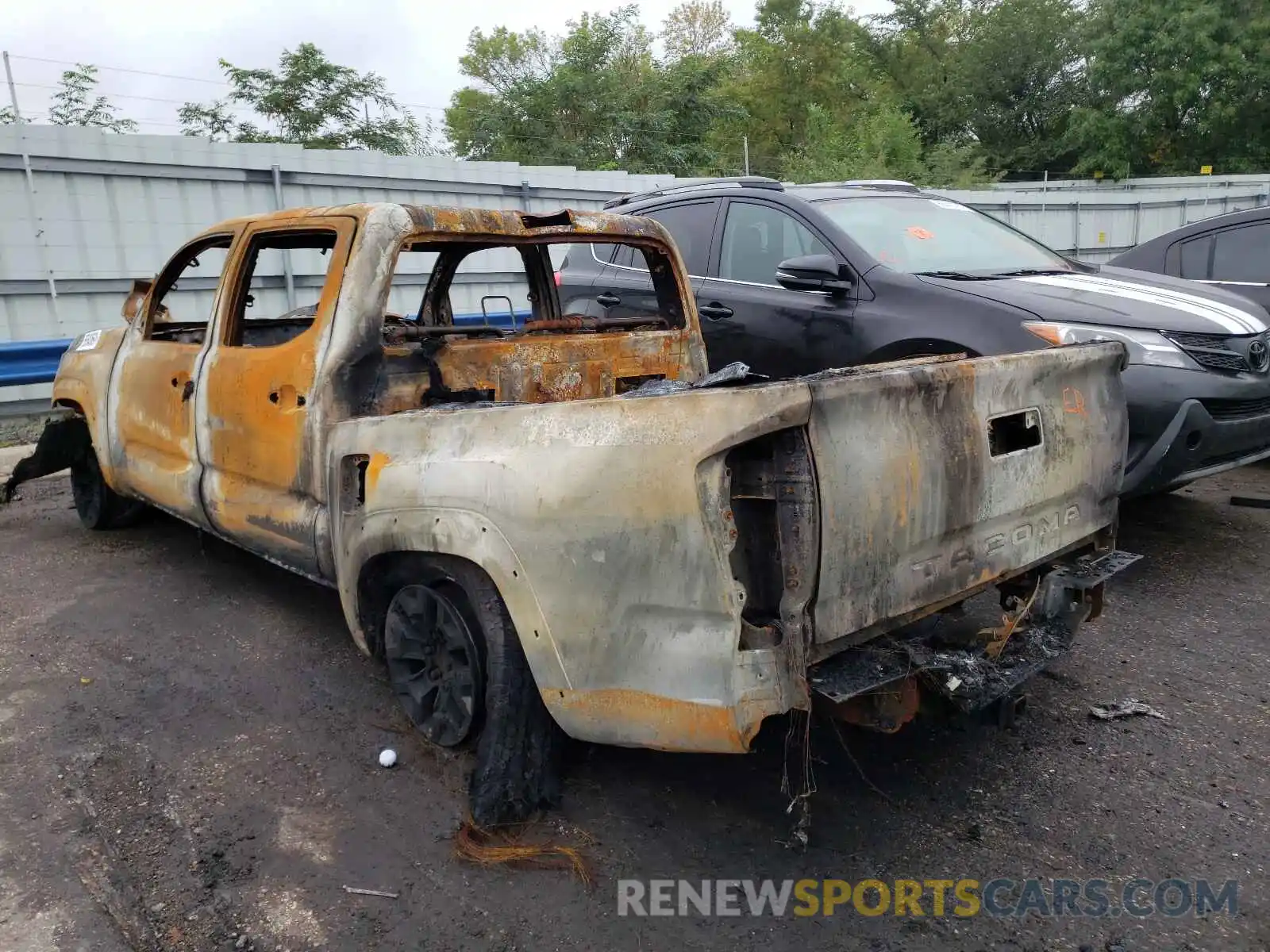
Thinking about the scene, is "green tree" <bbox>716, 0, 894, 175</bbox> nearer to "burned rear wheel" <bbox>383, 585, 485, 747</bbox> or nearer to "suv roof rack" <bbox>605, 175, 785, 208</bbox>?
"suv roof rack" <bbox>605, 175, 785, 208</bbox>

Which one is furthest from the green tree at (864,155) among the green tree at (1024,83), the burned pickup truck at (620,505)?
the burned pickup truck at (620,505)

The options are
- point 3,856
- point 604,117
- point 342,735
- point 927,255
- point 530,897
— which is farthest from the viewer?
point 604,117

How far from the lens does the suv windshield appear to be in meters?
5.06

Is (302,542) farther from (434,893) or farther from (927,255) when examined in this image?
(927,255)

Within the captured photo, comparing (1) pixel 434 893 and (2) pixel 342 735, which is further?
(2) pixel 342 735

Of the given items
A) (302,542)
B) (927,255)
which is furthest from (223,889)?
(927,255)

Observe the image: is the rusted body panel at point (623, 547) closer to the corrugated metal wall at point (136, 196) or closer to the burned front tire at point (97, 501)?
the burned front tire at point (97, 501)

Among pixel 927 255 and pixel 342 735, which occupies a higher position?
pixel 927 255

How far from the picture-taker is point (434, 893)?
2.43m

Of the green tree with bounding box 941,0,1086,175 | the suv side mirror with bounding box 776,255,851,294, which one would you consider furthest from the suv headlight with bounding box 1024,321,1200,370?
the green tree with bounding box 941,0,1086,175

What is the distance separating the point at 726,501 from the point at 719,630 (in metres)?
0.30

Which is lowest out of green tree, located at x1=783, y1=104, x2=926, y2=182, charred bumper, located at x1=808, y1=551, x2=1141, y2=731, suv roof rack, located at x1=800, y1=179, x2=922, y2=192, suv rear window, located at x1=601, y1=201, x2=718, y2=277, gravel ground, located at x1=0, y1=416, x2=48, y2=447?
gravel ground, located at x1=0, y1=416, x2=48, y2=447

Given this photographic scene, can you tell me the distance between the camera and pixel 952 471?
256 cm

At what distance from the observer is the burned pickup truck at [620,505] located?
7.30ft
